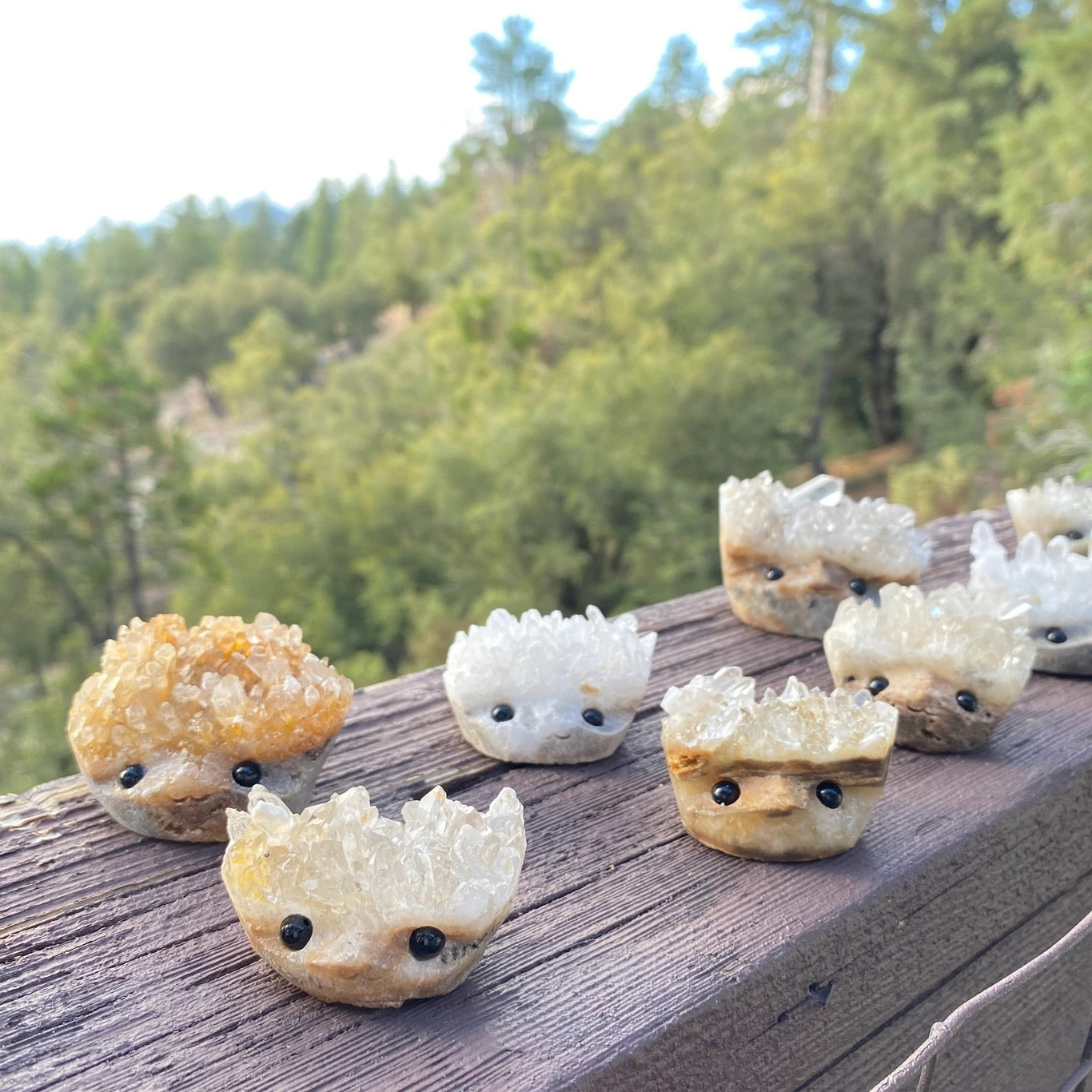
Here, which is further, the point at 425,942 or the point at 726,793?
the point at 726,793

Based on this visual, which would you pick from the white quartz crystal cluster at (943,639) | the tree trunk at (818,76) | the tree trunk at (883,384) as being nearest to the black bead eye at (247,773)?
the white quartz crystal cluster at (943,639)

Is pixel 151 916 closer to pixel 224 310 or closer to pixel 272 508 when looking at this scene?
pixel 272 508

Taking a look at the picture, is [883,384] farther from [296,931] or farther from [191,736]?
[296,931]

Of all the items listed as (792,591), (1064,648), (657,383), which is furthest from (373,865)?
(657,383)

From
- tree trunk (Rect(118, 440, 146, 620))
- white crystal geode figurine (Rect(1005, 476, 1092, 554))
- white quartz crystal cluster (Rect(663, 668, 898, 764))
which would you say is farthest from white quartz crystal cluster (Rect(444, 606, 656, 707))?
tree trunk (Rect(118, 440, 146, 620))

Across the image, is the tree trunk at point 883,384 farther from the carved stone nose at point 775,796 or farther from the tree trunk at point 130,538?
the carved stone nose at point 775,796

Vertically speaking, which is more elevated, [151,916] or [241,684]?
[241,684]

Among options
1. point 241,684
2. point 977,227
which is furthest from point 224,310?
point 241,684
